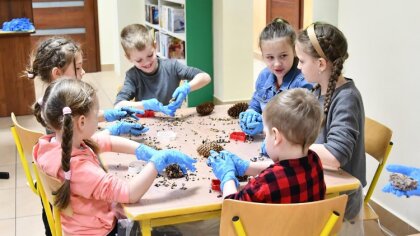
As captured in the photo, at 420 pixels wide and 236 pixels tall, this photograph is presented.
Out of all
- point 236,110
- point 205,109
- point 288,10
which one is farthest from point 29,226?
point 288,10

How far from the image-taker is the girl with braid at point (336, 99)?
1686 millimetres

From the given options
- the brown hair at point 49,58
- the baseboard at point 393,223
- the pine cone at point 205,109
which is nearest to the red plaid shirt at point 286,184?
the pine cone at point 205,109

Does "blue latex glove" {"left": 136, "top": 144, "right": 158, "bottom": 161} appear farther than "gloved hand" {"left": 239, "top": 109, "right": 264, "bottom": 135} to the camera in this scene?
No

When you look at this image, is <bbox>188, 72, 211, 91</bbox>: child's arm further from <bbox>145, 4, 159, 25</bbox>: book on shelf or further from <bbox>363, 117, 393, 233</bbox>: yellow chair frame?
<bbox>145, 4, 159, 25</bbox>: book on shelf

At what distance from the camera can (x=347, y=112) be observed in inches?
67.6

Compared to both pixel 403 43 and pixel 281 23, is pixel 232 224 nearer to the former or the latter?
pixel 281 23

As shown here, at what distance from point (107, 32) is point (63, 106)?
5312mm

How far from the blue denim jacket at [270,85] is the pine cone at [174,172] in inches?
30.1

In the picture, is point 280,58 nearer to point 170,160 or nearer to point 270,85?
point 270,85

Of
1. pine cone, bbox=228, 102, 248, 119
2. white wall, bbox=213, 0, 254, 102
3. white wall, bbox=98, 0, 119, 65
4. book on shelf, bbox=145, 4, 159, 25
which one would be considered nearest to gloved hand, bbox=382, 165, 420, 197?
pine cone, bbox=228, 102, 248, 119

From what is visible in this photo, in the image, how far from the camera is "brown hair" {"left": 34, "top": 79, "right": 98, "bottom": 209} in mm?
1486

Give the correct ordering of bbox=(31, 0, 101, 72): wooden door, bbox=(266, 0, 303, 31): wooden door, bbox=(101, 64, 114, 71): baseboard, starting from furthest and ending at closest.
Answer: bbox=(101, 64, 114, 71): baseboard < bbox=(31, 0, 101, 72): wooden door < bbox=(266, 0, 303, 31): wooden door

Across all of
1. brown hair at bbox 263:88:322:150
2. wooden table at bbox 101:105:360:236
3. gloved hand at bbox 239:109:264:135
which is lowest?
wooden table at bbox 101:105:360:236

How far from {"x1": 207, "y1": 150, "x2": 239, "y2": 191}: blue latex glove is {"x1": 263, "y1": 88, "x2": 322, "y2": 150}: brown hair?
7.5 inches
